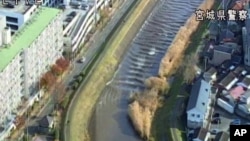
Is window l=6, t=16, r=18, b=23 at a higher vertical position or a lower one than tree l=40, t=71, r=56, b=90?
higher

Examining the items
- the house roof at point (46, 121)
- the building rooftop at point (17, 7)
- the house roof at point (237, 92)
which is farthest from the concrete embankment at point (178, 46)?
the building rooftop at point (17, 7)

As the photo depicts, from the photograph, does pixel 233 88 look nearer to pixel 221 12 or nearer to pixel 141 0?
pixel 221 12

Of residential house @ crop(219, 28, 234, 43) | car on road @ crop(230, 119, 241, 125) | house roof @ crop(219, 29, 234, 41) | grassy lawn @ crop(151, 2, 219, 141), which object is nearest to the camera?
grassy lawn @ crop(151, 2, 219, 141)

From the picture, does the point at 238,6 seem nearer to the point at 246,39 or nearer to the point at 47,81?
the point at 246,39

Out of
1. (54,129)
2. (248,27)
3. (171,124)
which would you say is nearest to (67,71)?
(54,129)

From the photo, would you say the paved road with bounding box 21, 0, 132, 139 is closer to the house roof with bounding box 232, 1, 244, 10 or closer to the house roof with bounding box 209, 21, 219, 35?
the house roof with bounding box 209, 21, 219, 35

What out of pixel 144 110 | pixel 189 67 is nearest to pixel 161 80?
pixel 189 67

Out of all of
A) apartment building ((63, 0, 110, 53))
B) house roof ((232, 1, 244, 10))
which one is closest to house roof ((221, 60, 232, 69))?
house roof ((232, 1, 244, 10))
